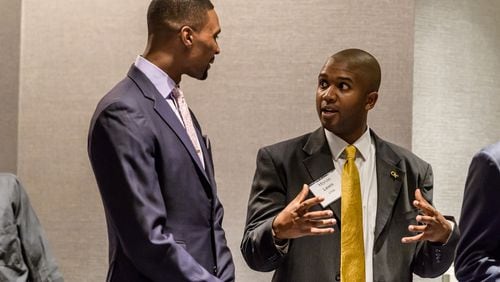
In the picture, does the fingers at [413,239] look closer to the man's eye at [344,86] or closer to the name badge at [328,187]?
the name badge at [328,187]

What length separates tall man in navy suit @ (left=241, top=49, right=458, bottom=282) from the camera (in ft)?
10.0

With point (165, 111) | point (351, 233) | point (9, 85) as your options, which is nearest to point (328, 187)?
point (351, 233)

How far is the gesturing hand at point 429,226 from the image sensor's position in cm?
285

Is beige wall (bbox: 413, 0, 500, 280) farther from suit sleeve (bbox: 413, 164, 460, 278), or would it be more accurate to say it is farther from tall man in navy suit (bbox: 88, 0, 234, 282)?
tall man in navy suit (bbox: 88, 0, 234, 282)

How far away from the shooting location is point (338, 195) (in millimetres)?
3023

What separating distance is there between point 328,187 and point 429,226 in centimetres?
38

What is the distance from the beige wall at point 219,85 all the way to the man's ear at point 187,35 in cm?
125

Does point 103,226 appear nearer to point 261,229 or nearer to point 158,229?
point 261,229

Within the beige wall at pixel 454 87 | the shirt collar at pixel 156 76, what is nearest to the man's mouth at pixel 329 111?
the shirt collar at pixel 156 76

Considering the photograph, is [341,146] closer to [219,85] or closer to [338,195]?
[338,195]

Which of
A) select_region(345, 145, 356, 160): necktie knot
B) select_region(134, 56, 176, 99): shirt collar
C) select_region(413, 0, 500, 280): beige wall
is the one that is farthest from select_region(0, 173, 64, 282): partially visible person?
select_region(413, 0, 500, 280): beige wall

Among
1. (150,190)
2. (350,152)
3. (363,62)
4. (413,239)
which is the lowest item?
(413,239)

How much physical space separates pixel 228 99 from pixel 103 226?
839mm

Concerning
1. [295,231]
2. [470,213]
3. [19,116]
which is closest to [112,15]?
[19,116]
